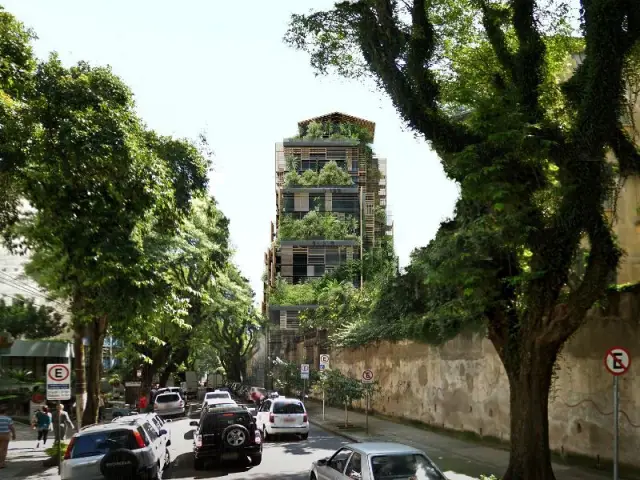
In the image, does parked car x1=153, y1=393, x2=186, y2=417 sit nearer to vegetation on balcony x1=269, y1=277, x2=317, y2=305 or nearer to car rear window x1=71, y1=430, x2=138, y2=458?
car rear window x1=71, y1=430, x2=138, y2=458

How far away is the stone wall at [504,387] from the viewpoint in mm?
14383

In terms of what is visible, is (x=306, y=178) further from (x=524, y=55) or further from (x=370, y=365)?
(x=524, y=55)

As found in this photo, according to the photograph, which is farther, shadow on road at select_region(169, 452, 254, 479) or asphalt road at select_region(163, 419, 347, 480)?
shadow on road at select_region(169, 452, 254, 479)

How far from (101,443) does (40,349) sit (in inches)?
1089

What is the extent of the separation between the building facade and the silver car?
5170 centimetres

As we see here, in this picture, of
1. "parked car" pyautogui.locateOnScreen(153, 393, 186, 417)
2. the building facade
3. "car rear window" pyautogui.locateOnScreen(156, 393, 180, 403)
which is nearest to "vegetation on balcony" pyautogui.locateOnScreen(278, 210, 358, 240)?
the building facade

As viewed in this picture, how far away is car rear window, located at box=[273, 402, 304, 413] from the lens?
964 inches

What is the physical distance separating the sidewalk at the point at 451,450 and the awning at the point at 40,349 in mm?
17121

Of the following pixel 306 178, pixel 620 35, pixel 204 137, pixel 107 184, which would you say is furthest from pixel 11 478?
pixel 306 178

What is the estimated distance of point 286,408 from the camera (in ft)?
80.8

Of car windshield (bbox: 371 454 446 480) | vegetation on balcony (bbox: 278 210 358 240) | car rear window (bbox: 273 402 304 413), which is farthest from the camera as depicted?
vegetation on balcony (bbox: 278 210 358 240)

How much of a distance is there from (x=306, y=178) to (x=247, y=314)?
81.3 ft

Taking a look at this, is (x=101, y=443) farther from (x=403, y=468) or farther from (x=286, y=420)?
(x=286, y=420)

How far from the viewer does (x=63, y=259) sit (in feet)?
55.7
